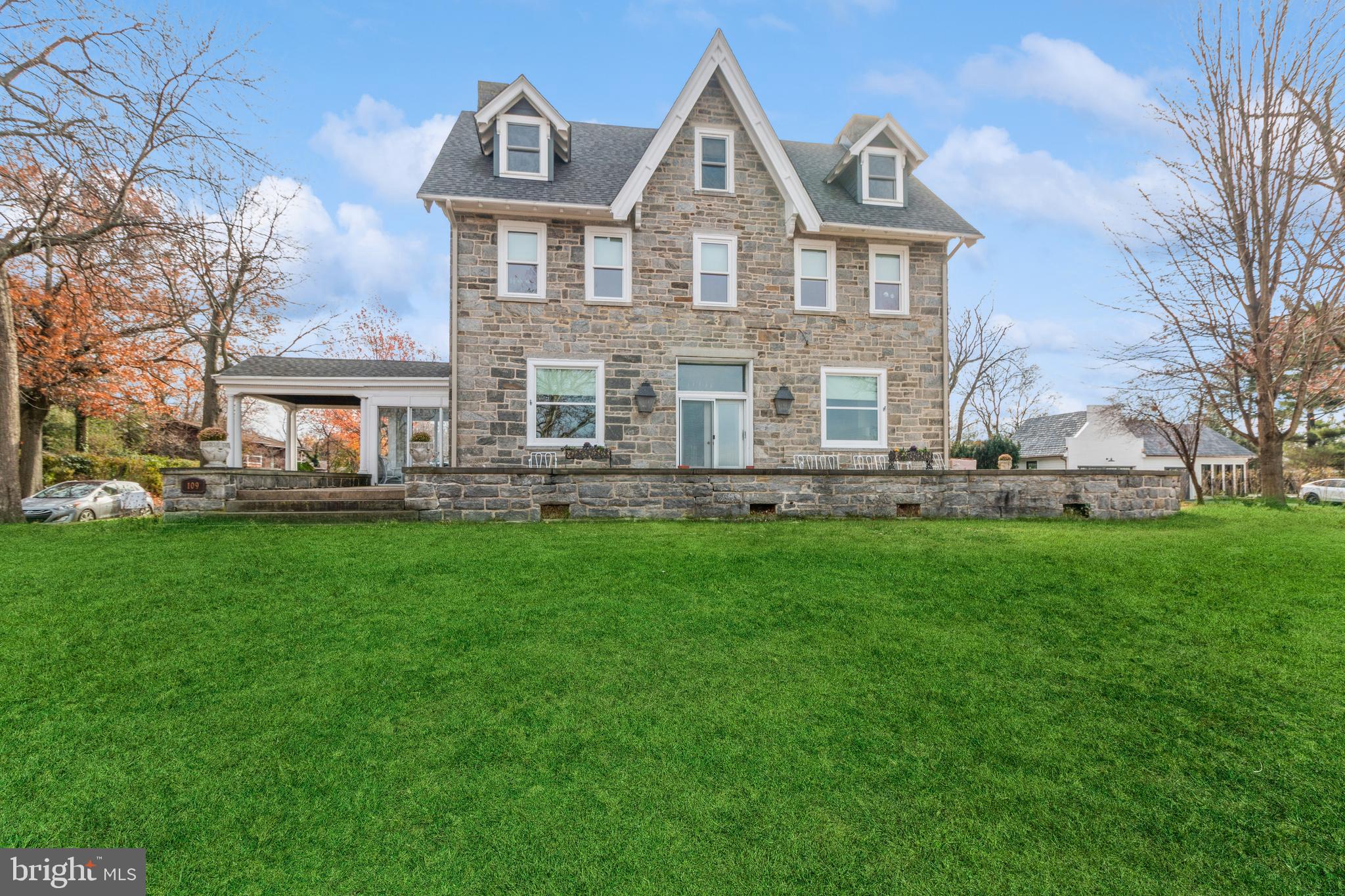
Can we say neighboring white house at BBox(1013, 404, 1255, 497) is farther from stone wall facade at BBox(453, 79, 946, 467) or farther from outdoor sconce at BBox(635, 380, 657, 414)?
outdoor sconce at BBox(635, 380, 657, 414)

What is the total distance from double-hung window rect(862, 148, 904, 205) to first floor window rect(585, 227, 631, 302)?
638cm

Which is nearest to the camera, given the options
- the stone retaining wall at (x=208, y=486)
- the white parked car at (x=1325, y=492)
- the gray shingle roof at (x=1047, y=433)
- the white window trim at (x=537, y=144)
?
the stone retaining wall at (x=208, y=486)

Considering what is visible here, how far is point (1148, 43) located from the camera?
1368 centimetres

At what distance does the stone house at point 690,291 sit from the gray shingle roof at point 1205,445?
83.7 feet

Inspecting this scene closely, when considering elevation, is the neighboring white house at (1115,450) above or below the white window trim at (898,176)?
below

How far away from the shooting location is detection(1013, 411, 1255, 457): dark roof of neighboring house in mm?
33750

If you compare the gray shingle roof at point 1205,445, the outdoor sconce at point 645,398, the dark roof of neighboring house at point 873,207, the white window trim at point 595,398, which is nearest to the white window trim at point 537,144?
the white window trim at point 595,398

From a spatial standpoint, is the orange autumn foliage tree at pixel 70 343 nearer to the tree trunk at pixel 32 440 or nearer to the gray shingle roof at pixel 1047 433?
the tree trunk at pixel 32 440

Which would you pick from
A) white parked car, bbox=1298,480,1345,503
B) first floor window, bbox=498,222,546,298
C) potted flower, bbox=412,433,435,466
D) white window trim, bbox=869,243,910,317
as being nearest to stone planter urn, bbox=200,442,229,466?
potted flower, bbox=412,433,435,466

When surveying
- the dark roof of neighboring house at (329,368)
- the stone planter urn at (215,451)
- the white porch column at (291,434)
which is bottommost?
the stone planter urn at (215,451)

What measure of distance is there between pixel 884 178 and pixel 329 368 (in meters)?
14.2

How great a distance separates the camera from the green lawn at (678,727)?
2.82 m

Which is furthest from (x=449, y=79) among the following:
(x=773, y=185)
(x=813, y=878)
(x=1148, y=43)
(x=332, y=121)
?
(x=813, y=878)

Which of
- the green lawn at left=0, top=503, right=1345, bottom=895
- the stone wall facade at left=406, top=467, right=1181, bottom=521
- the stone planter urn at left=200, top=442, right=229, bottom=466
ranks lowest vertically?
the green lawn at left=0, top=503, right=1345, bottom=895
